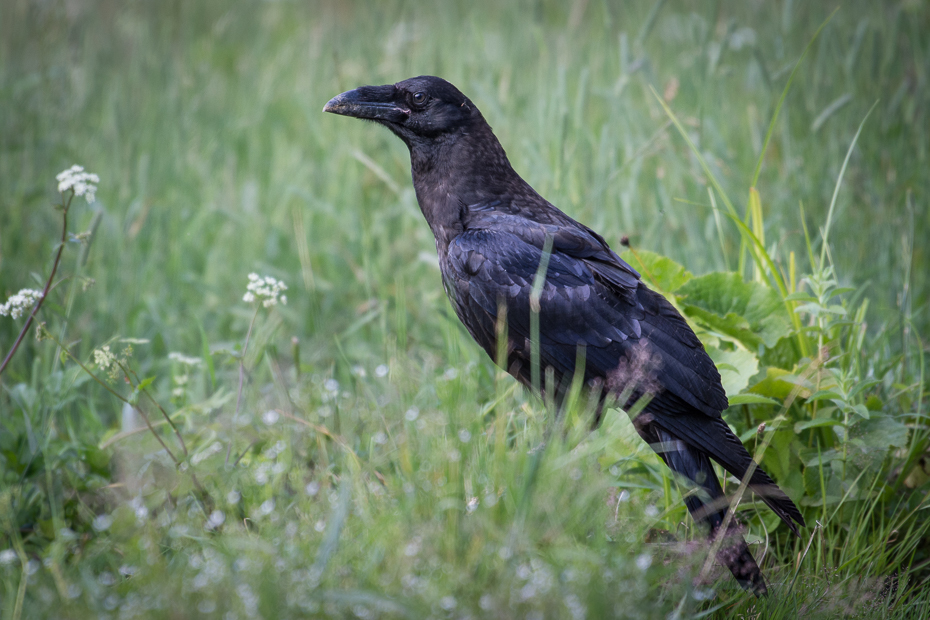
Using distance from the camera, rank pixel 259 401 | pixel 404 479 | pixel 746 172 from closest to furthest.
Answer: pixel 404 479, pixel 259 401, pixel 746 172

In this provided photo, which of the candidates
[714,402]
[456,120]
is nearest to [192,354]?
[456,120]

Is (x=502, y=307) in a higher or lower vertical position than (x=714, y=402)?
higher

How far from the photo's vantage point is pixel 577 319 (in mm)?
2834

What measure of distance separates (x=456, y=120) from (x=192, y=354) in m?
1.93

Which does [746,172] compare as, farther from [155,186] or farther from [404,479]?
[155,186]

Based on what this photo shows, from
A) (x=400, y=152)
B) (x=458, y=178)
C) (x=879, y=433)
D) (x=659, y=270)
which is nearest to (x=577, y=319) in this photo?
(x=659, y=270)

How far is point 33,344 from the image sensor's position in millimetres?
3850

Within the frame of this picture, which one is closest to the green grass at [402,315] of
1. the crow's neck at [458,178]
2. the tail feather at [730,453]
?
the tail feather at [730,453]

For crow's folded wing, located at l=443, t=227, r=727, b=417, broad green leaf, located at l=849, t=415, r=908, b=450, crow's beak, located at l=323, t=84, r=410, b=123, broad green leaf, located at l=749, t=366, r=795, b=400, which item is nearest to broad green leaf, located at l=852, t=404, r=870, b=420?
broad green leaf, located at l=849, t=415, r=908, b=450

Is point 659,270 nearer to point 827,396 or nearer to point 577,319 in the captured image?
point 577,319

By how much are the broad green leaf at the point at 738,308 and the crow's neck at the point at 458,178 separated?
0.85 m

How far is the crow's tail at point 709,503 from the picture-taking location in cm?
223

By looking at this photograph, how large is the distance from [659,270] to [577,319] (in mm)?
536

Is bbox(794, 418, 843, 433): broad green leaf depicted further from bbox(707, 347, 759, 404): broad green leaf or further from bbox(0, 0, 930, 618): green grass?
bbox(707, 347, 759, 404): broad green leaf
